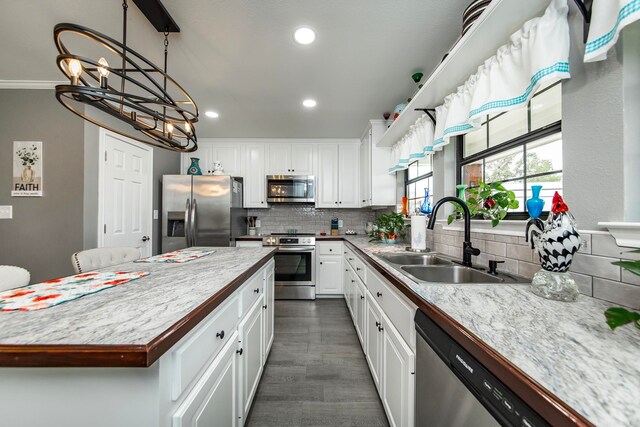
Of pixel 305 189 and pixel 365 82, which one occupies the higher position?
pixel 365 82

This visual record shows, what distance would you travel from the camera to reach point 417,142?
221 cm

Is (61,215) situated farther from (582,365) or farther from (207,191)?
(582,365)

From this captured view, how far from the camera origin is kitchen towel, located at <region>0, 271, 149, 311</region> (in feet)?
2.62

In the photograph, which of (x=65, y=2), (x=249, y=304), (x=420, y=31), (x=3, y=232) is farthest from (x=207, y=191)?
(x=420, y=31)

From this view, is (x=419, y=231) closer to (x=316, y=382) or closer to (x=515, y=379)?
(x=316, y=382)

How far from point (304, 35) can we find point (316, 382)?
2.44 meters

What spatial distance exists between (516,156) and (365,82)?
1.45 m

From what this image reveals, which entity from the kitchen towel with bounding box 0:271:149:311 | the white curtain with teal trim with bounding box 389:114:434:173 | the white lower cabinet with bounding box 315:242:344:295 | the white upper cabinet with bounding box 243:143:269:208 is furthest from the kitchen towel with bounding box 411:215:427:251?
the white upper cabinet with bounding box 243:143:269:208

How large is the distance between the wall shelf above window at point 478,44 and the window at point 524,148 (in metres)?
0.34

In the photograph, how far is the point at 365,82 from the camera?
7.54 feet

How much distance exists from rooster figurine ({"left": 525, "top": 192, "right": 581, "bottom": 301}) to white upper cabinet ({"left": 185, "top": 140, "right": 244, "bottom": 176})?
383 centimetres

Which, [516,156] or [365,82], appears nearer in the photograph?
[516,156]

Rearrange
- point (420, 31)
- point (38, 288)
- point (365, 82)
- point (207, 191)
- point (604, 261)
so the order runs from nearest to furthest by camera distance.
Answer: point (604, 261)
point (38, 288)
point (420, 31)
point (365, 82)
point (207, 191)

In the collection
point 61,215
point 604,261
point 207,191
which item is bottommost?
point 604,261
